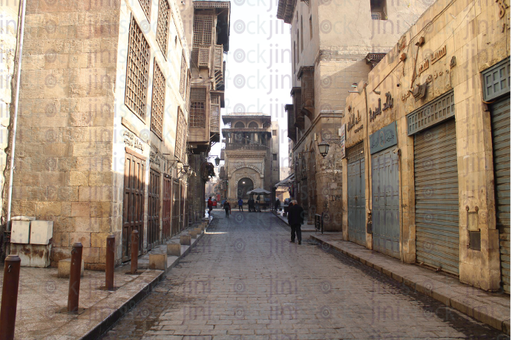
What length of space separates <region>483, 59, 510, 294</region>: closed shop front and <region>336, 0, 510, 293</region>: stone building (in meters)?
0.01

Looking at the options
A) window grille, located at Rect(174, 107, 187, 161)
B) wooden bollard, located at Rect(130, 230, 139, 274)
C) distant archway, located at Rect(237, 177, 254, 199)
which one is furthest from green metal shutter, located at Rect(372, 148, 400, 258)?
distant archway, located at Rect(237, 177, 254, 199)

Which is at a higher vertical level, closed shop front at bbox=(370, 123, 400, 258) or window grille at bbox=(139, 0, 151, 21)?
window grille at bbox=(139, 0, 151, 21)

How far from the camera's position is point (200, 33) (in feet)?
78.1

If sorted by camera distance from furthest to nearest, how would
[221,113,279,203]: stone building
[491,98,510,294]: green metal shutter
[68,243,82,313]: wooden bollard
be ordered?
[221,113,279,203]: stone building
[491,98,510,294]: green metal shutter
[68,243,82,313]: wooden bollard

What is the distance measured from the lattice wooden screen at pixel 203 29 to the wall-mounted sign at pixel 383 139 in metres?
15.2

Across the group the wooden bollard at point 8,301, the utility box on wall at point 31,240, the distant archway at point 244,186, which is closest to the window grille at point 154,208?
the utility box on wall at point 31,240

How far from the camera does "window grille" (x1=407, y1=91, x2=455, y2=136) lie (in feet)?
23.9

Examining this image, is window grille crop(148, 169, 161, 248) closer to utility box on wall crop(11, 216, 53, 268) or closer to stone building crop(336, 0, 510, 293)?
utility box on wall crop(11, 216, 53, 268)

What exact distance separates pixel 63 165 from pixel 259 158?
4249 centimetres

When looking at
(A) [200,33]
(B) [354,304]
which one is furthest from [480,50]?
(A) [200,33]

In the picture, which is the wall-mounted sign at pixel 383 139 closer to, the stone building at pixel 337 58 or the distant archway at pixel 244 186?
the stone building at pixel 337 58

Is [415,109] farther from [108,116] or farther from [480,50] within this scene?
[108,116]

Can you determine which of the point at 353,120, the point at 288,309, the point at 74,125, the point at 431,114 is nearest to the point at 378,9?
the point at 353,120

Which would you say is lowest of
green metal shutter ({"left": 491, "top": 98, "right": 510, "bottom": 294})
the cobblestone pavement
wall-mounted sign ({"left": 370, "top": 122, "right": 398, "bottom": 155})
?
the cobblestone pavement
